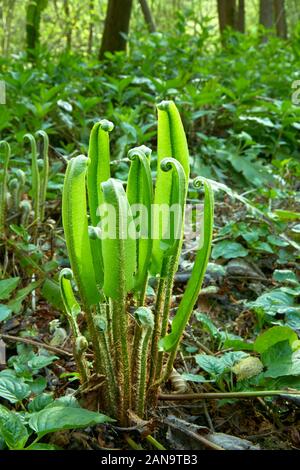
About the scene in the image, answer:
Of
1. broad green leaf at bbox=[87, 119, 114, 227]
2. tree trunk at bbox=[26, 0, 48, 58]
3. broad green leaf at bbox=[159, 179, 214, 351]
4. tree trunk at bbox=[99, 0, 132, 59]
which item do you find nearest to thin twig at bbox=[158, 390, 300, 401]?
broad green leaf at bbox=[159, 179, 214, 351]

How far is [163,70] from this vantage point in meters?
5.02

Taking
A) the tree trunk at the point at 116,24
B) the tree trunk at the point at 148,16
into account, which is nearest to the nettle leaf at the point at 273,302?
the tree trunk at the point at 116,24

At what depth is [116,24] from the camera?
6008mm

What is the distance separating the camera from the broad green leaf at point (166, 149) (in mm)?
1171

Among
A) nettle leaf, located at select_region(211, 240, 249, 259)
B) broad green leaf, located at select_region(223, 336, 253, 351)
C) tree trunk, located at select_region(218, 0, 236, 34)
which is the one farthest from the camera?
tree trunk, located at select_region(218, 0, 236, 34)

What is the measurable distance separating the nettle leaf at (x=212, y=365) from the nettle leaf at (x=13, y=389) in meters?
0.41

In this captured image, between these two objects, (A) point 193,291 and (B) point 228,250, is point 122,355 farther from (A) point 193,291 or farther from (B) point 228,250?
(B) point 228,250

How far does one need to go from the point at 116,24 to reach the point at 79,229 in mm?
5366

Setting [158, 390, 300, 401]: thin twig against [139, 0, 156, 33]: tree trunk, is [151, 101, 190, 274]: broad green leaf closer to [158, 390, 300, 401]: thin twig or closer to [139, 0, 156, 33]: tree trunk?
[158, 390, 300, 401]: thin twig

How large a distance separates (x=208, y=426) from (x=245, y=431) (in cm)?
9

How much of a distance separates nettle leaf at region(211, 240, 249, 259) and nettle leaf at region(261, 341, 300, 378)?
0.75 meters

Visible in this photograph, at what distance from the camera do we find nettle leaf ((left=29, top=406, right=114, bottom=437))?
1053 millimetres

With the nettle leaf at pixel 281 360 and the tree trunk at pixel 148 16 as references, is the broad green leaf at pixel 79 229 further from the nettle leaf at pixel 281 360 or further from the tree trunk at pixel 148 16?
the tree trunk at pixel 148 16
